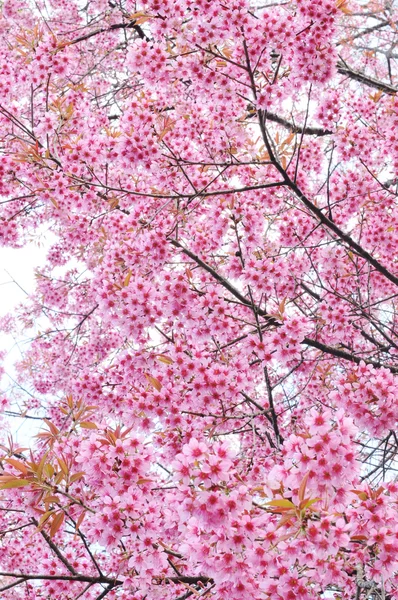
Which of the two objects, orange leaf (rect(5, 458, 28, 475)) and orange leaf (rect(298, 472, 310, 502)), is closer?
orange leaf (rect(298, 472, 310, 502))

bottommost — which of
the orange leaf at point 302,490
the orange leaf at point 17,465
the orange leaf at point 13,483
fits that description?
the orange leaf at point 302,490

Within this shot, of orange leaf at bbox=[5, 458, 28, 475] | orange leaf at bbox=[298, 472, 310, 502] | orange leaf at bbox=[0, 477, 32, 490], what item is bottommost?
orange leaf at bbox=[298, 472, 310, 502]

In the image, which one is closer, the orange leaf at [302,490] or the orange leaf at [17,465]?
the orange leaf at [302,490]

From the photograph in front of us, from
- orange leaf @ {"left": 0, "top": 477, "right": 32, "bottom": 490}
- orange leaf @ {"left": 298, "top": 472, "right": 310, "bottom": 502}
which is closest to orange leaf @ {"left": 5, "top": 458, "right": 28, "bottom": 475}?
orange leaf @ {"left": 0, "top": 477, "right": 32, "bottom": 490}

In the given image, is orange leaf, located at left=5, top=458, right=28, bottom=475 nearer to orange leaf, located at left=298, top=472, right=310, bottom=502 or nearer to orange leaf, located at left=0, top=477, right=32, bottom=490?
orange leaf, located at left=0, top=477, right=32, bottom=490

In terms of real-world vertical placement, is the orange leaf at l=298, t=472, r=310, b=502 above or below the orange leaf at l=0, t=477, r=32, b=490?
below

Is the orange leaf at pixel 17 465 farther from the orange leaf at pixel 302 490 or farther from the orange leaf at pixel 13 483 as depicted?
the orange leaf at pixel 302 490

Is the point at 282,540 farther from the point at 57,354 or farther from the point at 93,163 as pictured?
the point at 57,354

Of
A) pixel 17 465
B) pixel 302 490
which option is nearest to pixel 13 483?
pixel 17 465

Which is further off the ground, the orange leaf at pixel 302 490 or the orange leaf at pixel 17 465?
the orange leaf at pixel 17 465

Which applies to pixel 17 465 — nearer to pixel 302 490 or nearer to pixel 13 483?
pixel 13 483

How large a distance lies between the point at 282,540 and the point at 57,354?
6.49m

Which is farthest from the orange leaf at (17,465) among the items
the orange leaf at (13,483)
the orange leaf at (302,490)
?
the orange leaf at (302,490)

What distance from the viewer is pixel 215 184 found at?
5.16 meters
